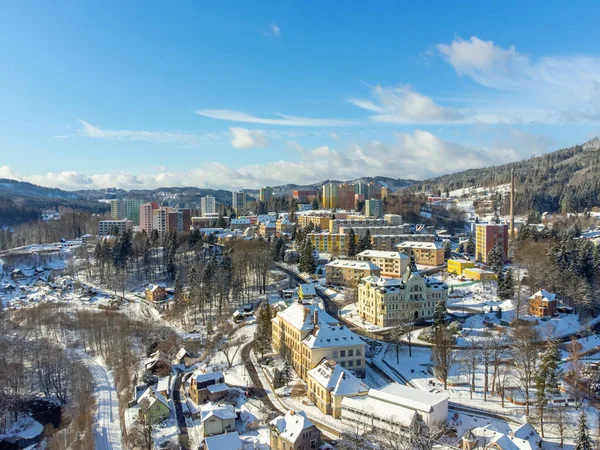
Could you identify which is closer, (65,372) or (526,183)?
(65,372)

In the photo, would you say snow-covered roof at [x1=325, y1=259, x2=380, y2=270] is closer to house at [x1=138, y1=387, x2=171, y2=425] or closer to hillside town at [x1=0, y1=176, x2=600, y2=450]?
hillside town at [x1=0, y1=176, x2=600, y2=450]

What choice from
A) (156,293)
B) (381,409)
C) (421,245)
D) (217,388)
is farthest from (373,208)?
(381,409)

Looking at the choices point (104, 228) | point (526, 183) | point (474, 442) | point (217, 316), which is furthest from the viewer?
point (526, 183)

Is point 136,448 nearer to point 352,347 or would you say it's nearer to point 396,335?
point 352,347

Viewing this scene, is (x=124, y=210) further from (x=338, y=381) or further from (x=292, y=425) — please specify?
(x=292, y=425)

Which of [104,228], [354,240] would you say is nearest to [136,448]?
[354,240]

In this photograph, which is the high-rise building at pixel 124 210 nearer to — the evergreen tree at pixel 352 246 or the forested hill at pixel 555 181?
the evergreen tree at pixel 352 246
